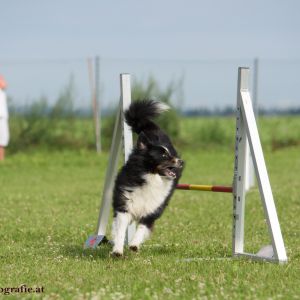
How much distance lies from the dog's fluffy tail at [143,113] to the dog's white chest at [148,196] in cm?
Result: 68

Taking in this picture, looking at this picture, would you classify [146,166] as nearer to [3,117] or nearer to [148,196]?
[148,196]

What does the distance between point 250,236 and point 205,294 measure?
3.66 meters

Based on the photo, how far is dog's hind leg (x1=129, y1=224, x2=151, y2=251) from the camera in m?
6.79

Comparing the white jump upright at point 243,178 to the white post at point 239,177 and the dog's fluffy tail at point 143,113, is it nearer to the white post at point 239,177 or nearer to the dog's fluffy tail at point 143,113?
the white post at point 239,177

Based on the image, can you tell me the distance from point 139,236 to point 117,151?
125cm

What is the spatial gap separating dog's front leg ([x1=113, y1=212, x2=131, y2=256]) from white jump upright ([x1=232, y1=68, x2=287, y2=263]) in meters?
0.98

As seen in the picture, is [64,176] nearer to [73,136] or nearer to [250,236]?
[73,136]

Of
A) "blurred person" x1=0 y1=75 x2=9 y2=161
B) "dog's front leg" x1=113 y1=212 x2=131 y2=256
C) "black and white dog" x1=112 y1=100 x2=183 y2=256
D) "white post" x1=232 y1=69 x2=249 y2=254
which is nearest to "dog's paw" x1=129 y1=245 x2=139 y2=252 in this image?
"black and white dog" x1=112 y1=100 x2=183 y2=256

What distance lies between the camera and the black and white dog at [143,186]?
21.9 feet

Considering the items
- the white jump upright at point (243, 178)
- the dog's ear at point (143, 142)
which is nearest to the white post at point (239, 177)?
the white jump upright at point (243, 178)

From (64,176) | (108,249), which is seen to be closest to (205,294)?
(108,249)

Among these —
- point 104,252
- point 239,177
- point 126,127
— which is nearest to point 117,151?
point 126,127

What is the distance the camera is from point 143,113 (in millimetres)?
7258

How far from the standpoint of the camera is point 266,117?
21016mm
